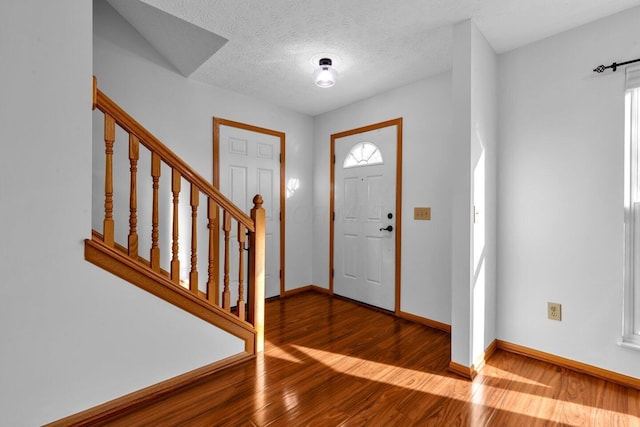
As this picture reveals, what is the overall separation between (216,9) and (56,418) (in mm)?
2392

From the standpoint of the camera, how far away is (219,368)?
2.03 m

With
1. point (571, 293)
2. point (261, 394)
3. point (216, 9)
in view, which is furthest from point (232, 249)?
point (571, 293)

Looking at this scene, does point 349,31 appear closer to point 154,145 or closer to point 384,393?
point 154,145

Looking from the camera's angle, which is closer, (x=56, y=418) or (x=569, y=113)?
(x=56, y=418)

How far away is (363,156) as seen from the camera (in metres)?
3.43

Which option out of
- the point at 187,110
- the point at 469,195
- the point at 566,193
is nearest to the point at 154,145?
the point at 187,110

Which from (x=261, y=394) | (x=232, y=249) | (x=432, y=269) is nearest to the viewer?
(x=261, y=394)

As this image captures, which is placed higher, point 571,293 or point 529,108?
point 529,108

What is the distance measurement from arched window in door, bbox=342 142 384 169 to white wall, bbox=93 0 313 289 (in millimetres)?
646

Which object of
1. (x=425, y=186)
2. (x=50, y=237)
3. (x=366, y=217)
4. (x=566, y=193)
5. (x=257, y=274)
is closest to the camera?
(x=50, y=237)

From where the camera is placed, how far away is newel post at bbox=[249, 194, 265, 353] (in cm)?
228

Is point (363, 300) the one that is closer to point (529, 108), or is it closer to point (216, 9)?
point (529, 108)

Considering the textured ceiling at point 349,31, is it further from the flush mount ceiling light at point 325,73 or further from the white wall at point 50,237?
the white wall at point 50,237

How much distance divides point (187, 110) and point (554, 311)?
348 centimetres
